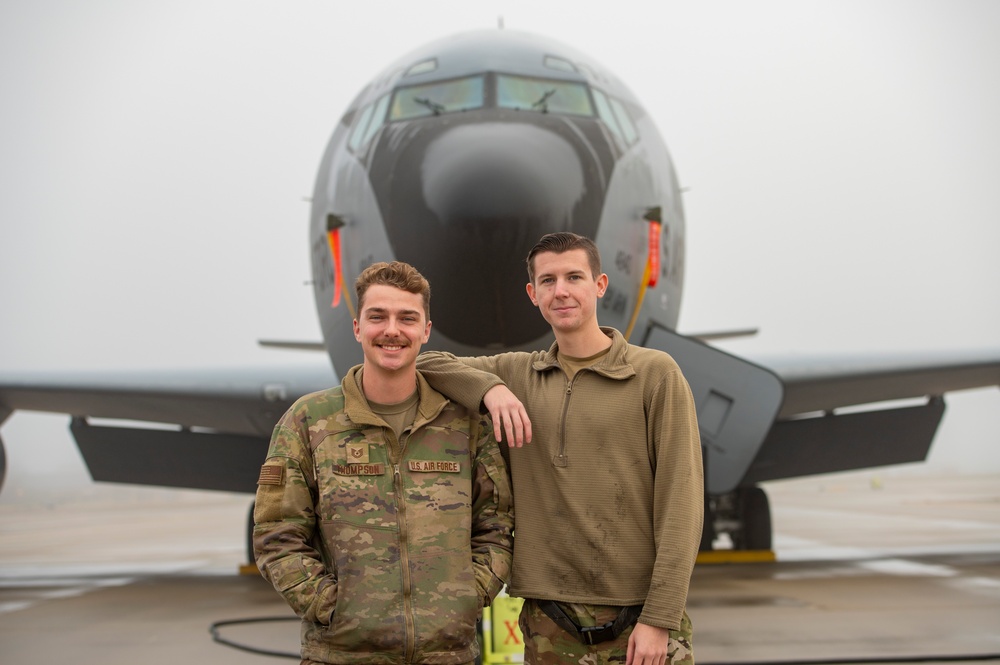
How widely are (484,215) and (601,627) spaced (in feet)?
9.22

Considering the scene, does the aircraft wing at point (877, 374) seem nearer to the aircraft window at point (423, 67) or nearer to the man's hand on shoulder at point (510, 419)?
the aircraft window at point (423, 67)

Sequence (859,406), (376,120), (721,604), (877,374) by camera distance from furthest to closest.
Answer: (859,406)
(877,374)
(721,604)
(376,120)

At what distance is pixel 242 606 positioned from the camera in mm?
7254

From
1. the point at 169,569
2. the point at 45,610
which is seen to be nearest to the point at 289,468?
the point at 45,610

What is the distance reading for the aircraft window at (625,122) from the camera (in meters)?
6.10

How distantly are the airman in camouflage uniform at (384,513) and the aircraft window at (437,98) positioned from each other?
3319mm

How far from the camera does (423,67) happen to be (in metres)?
6.16

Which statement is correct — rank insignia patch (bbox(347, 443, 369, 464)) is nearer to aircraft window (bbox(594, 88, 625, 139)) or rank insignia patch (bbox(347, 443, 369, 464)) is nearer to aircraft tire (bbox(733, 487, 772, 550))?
aircraft window (bbox(594, 88, 625, 139))

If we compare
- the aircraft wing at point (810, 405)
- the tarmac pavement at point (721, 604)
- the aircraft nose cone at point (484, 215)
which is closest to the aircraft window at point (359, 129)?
the aircraft nose cone at point (484, 215)

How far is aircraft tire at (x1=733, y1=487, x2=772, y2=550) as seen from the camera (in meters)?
10.3

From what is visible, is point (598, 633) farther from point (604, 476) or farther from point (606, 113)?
point (606, 113)

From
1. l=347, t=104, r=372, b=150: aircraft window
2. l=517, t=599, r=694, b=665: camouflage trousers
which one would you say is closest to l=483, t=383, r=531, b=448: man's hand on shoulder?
l=517, t=599, r=694, b=665: camouflage trousers

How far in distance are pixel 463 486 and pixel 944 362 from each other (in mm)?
7459

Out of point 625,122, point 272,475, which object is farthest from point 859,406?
point 272,475
